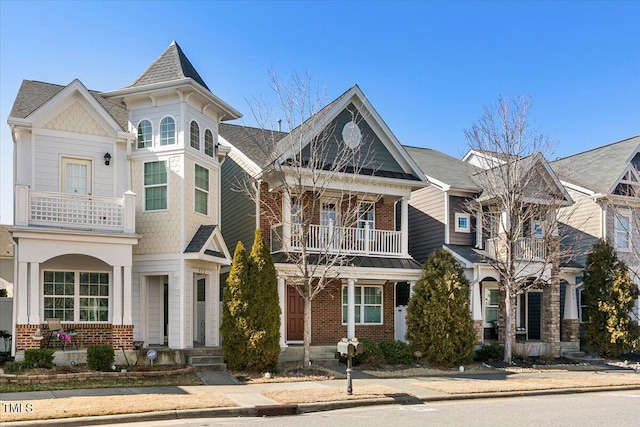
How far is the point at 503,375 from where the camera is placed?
19.7 meters

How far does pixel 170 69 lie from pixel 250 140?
19.8 ft

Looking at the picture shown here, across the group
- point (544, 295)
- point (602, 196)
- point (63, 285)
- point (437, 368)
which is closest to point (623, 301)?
point (544, 295)

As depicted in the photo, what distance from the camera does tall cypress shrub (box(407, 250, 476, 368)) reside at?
68.6ft

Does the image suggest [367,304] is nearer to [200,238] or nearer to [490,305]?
[490,305]

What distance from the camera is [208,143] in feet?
68.5

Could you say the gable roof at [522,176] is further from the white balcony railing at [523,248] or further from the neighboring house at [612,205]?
the neighboring house at [612,205]

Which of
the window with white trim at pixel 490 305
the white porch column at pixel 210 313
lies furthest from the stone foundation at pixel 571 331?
the white porch column at pixel 210 313

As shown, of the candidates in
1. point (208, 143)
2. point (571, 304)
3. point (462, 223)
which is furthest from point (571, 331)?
point (208, 143)

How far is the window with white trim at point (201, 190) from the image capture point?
66.4 feet

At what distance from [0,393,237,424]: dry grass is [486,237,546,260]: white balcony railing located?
13.4 metres

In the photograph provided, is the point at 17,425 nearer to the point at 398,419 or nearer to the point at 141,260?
A: the point at 398,419

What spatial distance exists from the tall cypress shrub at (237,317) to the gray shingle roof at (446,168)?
10.0m

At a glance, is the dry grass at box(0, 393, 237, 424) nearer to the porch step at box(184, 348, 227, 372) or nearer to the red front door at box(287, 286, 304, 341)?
the porch step at box(184, 348, 227, 372)

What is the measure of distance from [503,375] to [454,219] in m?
7.20
